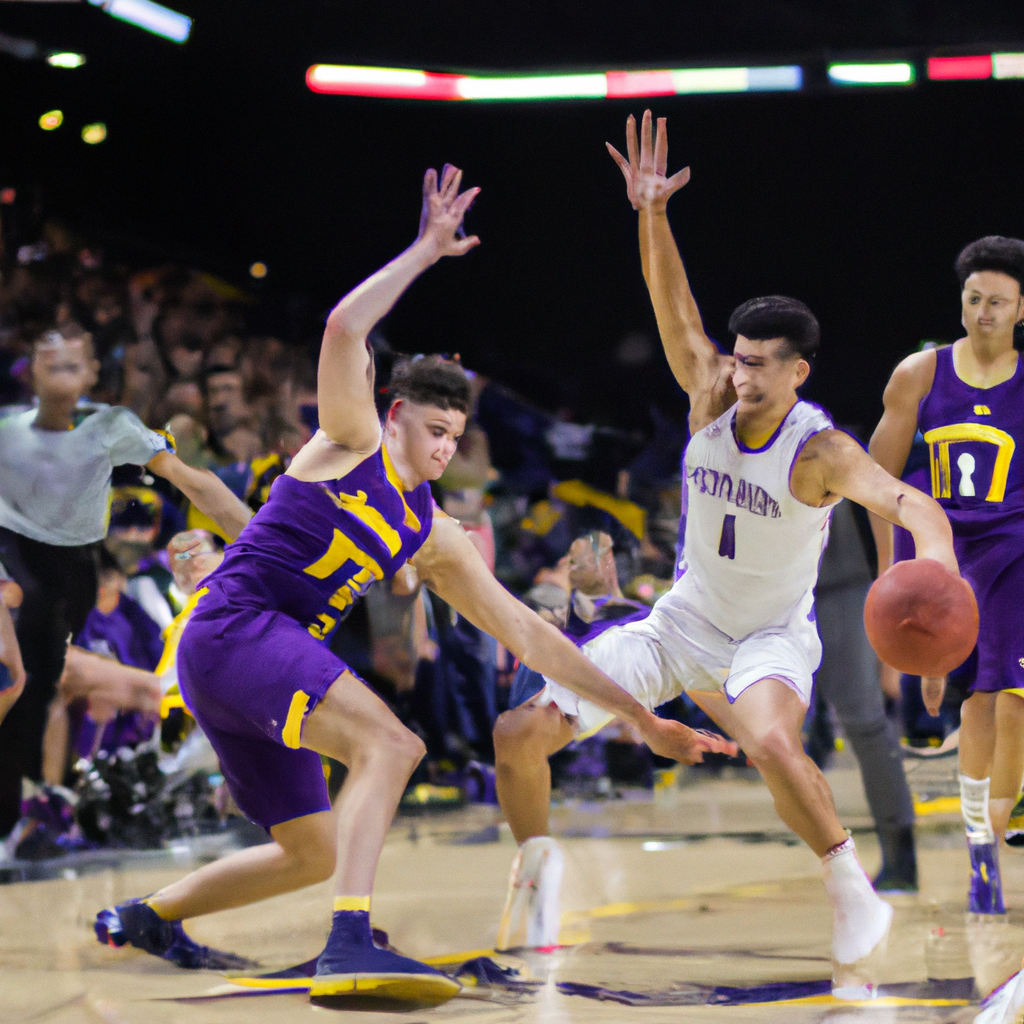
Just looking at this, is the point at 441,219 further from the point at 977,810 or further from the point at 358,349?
the point at 977,810

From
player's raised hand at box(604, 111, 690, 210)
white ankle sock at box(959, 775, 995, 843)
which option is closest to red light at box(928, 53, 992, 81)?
player's raised hand at box(604, 111, 690, 210)

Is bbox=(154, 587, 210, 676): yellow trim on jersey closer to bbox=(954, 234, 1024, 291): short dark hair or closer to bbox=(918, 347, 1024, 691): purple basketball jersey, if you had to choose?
bbox=(918, 347, 1024, 691): purple basketball jersey

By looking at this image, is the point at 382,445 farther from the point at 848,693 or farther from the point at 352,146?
the point at 352,146

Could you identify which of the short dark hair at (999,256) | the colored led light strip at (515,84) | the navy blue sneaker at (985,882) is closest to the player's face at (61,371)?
the colored led light strip at (515,84)

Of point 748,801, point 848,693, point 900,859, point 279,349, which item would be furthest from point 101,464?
point 748,801

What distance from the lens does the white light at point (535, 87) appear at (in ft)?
20.7

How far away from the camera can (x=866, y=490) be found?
279 cm

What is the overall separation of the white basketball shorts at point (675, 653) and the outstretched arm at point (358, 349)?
0.91 metres

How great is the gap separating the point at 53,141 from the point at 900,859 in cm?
485

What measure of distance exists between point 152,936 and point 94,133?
4400 mm

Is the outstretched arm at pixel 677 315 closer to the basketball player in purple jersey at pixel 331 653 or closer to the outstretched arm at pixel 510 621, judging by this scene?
the basketball player in purple jersey at pixel 331 653

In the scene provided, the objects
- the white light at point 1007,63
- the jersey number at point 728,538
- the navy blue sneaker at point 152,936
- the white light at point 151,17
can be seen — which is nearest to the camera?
the navy blue sneaker at point 152,936

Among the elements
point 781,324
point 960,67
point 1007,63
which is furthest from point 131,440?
point 1007,63

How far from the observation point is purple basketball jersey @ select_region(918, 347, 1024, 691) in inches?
140
